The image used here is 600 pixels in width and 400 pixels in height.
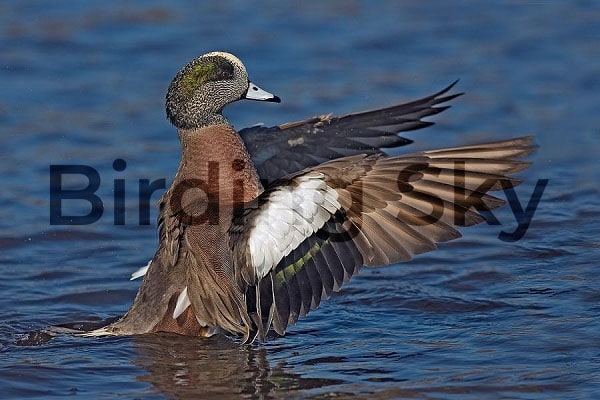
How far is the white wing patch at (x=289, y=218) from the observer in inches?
220

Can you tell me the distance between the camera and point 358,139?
273 inches

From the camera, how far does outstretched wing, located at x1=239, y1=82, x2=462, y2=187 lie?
691 centimetres

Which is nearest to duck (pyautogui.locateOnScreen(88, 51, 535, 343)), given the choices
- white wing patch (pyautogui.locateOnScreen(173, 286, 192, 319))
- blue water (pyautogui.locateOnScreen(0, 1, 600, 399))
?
white wing patch (pyautogui.locateOnScreen(173, 286, 192, 319))

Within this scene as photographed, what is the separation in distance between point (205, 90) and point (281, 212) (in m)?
1.25

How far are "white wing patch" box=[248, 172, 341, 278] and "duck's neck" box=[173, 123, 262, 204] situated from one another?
483 millimetres

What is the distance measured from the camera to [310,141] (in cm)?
707

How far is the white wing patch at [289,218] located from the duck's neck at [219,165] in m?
0.48

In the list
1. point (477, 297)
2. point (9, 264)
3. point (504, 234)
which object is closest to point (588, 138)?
point (504, 234)

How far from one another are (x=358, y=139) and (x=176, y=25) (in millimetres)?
5126

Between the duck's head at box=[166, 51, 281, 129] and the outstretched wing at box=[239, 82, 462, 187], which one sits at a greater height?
the duck's head at box=[166, 51, 281, 129]

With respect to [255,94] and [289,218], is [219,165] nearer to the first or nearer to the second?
[255,94]

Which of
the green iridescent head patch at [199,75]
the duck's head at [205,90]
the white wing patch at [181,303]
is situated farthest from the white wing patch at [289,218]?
the green iridescent head patch at [199,75]

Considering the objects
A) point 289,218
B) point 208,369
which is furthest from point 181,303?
point 289,218

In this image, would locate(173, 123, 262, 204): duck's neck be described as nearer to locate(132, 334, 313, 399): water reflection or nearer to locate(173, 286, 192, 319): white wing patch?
locate(173, 286, 192, 319): white wing patch
